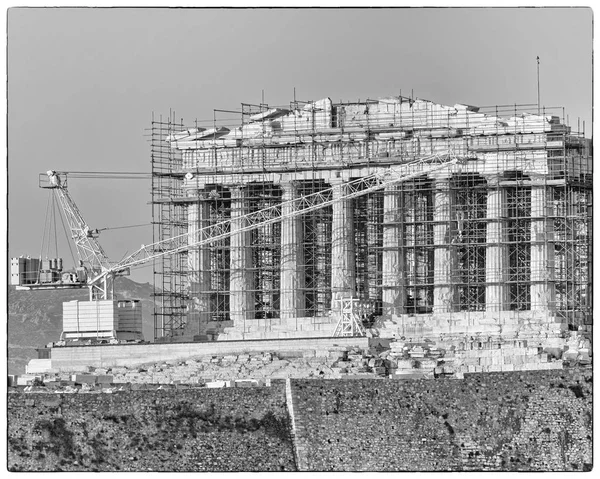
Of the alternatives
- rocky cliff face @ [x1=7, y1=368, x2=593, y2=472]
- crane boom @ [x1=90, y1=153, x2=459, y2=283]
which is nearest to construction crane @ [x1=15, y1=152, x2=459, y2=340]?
crane boom @ [x1=90, y1=153, x2=459, y2=283]

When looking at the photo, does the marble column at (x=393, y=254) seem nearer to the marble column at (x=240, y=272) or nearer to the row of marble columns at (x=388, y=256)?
the row of marble columns at (x=388, y=256)

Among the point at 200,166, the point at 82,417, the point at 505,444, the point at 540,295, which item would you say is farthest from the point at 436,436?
the point at 200,166

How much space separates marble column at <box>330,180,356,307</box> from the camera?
157 meters

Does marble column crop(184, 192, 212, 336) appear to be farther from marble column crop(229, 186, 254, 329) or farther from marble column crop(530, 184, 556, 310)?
marble column crop(530, 184, 556, 310)

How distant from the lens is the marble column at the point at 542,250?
153 metres

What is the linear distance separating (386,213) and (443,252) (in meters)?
4.44

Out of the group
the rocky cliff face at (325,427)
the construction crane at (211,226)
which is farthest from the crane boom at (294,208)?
the rocky cliff face at (325,427)

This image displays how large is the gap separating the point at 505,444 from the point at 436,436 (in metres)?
3.37

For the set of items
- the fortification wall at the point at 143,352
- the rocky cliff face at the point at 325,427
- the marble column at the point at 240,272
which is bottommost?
the rocky cliff face at the point at 325,427

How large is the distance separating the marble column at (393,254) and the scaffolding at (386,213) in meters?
0.09

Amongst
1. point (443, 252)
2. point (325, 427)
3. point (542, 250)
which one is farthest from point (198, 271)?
point (325, 427)

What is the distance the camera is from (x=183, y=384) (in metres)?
137

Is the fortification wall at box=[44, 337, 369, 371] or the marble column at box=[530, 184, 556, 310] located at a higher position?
the marble column at box=[530, 184, 556, 310]

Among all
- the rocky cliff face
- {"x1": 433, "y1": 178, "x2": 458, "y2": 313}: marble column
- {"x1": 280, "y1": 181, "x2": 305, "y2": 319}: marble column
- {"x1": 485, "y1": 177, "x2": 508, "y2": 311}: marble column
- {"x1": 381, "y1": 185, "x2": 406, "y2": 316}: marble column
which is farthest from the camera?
{"x1": 280, "y1": 181, "x2": 305, "y2": 319}: marble column
